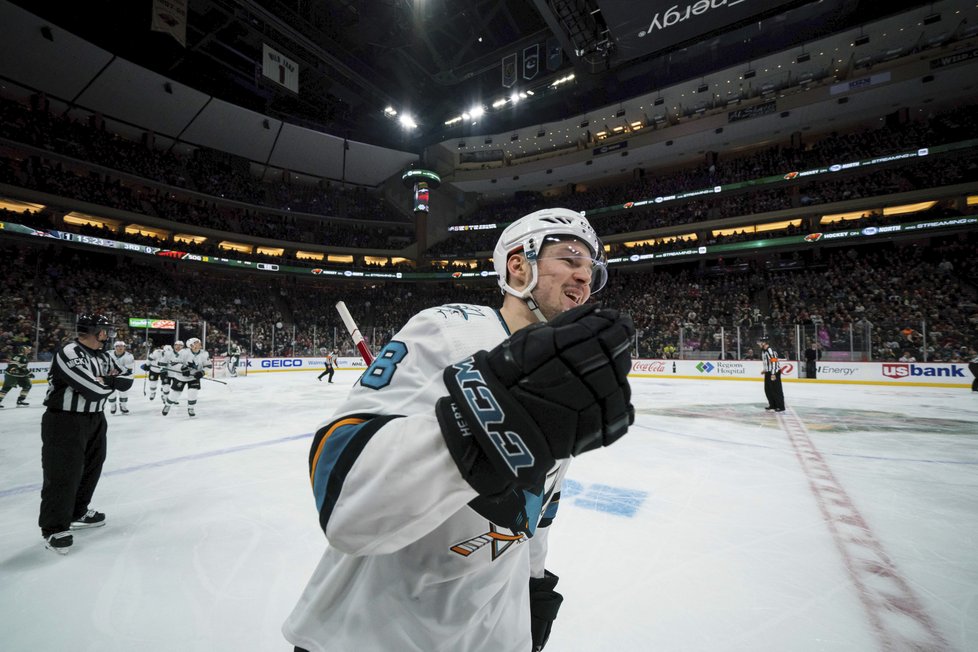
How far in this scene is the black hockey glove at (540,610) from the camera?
60.5 inches

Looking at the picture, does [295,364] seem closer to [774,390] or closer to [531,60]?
[531,60]

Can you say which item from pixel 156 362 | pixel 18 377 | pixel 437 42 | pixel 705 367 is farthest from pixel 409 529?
pixel 437 42

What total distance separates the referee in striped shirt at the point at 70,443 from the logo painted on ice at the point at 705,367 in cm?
1815

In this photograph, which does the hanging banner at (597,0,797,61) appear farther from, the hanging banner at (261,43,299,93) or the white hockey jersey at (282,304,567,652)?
the hanging banner at (261,43,299,93)

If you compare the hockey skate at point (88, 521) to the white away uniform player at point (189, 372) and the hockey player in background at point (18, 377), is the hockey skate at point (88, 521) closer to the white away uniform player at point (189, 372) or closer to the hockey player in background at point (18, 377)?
the white away uniform player at point (189, 372)

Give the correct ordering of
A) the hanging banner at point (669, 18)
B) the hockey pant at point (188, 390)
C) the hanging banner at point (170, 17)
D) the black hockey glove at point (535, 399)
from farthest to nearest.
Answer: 1. the hanging banner at point (170, 17)
2. the hanging banner at point (669, 18)
3. the hockey pant at point (188, 390)
4. the black hockey glove at point (535, 399)

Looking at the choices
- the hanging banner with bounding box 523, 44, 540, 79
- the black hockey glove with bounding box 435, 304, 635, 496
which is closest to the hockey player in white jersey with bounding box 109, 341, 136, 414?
the black hockey glove with bounding box 435, 304, 635, 496

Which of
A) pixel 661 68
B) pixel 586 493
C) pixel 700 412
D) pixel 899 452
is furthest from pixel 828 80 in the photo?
pixel 586 493

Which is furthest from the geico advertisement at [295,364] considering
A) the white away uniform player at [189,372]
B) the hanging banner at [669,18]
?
the hanging banner at [669,18]

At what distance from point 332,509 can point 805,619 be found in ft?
8.72

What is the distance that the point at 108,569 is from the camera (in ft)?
8.82

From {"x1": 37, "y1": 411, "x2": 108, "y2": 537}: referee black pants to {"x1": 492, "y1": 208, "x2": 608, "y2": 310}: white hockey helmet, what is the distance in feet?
12.0

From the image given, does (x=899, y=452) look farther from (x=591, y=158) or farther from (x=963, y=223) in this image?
(x=591, y=158)

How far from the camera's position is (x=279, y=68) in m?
17.6
